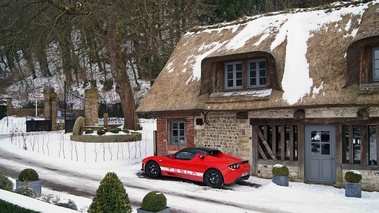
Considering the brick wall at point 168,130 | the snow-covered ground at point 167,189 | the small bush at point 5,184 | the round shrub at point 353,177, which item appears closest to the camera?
the small bush at point 5,184

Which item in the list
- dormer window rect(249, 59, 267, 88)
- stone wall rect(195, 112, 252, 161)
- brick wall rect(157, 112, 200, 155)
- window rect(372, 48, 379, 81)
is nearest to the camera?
window rect(372, 48, 379, 81)

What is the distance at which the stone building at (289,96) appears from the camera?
1263 centimetres

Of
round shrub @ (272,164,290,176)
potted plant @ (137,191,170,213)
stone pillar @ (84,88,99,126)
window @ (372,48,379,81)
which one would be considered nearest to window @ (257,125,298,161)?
round shrub @ (272,164,290,176)

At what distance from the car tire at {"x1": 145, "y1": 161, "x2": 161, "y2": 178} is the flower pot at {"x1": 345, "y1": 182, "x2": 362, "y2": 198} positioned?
6479mm

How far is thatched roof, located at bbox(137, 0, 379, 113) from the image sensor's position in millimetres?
12789

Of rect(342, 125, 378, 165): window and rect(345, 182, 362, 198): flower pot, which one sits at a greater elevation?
rect(342, 125, 378, 165): window

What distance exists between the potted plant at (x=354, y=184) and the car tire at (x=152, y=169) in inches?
255

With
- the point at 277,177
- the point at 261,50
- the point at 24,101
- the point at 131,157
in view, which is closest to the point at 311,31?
the point at 261,50

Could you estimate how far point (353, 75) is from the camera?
1242 centimetres

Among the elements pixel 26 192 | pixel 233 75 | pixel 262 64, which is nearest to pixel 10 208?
pixel 26 192

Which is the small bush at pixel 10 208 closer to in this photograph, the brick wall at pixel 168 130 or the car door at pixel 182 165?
the car door at pixel 182 165

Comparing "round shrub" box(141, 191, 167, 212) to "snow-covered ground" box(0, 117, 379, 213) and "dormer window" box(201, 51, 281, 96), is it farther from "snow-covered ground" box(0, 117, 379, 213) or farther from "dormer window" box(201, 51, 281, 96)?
"dormer window" box(201, 51, 281, 96)

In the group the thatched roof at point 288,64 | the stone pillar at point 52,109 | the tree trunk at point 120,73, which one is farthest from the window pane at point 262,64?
the stone pillar at point 52,109

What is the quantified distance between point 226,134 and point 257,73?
2.71 metres
